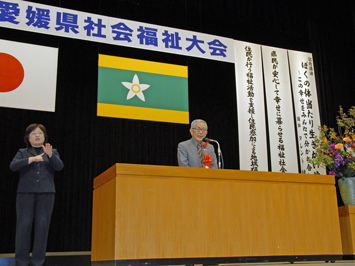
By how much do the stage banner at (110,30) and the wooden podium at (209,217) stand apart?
2227mm

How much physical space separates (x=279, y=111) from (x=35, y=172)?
3.24 m

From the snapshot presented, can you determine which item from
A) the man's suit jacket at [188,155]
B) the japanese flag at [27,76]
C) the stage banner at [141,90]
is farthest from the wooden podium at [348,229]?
the japanese flag at [27,76]

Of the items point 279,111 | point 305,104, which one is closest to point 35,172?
point 279,111

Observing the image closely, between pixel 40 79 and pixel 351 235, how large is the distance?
10.7ft

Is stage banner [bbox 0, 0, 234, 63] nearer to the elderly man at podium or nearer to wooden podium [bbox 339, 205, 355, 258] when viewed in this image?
the elderly man at podium

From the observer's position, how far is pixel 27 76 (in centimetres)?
417

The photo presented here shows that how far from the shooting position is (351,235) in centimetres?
326

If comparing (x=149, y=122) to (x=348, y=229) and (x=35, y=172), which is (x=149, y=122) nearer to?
(x=35, y=172)

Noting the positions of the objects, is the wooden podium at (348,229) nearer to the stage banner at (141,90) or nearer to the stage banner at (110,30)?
the stage banner at (141,90)

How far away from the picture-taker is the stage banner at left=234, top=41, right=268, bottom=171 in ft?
16.1

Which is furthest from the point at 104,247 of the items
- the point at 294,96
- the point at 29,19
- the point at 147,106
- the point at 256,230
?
the point at 294,96

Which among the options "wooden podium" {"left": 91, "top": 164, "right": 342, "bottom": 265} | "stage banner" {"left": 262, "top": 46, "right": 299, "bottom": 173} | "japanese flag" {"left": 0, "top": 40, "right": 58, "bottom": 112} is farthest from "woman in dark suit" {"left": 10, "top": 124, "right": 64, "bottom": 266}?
"stage banner" {"left": 262, "top": 46, "right": 299, "bottom": 173}

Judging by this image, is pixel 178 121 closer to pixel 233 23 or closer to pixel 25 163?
pixel 233 23

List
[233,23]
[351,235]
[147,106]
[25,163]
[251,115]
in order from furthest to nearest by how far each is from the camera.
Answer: [233,23] < [251,115] < [147,106] < [351,235] < [25,163]
